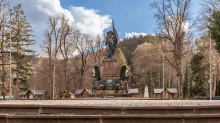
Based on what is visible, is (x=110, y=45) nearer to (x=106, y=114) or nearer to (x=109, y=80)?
(x=109, y=80)

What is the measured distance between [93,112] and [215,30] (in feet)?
39.6

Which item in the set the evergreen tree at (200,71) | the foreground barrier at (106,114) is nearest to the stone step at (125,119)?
the foreground barrier at (106,114)

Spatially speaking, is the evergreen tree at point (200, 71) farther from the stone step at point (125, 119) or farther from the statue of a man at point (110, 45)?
the stone step at point (125, 119)

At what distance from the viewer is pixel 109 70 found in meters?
24.5

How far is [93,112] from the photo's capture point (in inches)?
326

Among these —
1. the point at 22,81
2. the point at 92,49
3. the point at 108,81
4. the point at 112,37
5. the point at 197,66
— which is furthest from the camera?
the point at 92,49

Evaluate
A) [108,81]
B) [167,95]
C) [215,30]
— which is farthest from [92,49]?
[215,30]

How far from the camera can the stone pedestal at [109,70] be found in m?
24.3

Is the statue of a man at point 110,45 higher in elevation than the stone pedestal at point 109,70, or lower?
higher

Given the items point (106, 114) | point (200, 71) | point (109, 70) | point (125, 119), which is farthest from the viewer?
point (200, 71)

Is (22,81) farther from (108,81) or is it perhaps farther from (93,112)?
(93,112)

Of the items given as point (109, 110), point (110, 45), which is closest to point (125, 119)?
point (109, 110)

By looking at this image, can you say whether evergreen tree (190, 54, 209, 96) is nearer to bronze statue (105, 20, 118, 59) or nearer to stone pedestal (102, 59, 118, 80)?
bronze statue (105, 20, 118, 59)

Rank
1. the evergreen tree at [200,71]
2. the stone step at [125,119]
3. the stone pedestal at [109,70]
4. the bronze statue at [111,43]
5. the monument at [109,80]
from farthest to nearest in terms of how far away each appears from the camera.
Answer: the evergreen tree at [200,71]
the bronze statue at [111,43]
the stone pedestal at [109,70]
the monument at [109,80]
the stone step at [125,119]
